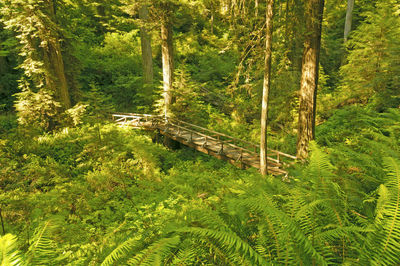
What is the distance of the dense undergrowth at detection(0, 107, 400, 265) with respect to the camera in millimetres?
1606

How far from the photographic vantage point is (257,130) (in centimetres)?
1409

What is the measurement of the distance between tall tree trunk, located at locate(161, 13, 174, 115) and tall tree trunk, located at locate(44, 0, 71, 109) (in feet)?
18.1

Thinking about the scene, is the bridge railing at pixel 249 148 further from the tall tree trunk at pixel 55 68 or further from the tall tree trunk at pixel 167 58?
the tall tree trunk at pixel 55 68

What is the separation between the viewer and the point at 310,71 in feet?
21.4

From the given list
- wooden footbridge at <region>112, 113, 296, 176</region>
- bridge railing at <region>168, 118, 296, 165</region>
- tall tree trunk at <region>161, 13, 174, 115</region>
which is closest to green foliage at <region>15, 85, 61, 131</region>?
wooden footbridge at <region>112, 113, 296, 176</region>

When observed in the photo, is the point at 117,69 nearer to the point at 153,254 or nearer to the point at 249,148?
the point at 249,148

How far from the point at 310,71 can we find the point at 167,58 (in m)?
8.57

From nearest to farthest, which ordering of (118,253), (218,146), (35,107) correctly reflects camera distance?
(118,253)
(35,107)
(218,146)

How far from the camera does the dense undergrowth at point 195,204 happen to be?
1.61m

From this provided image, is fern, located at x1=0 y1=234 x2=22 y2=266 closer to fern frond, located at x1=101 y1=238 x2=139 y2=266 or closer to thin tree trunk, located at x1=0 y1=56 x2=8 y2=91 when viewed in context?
fern frond, located at x1=101 y1=238 x2=139 y2=266

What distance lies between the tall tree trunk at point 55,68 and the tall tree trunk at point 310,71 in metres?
11.7

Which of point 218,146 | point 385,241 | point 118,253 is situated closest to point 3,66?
point 218,146

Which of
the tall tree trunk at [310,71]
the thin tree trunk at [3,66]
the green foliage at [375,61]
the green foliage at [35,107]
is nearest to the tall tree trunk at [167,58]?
the green foliage at [35,107]

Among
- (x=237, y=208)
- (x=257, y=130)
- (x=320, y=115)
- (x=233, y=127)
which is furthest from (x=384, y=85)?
(x=237, y=208)
